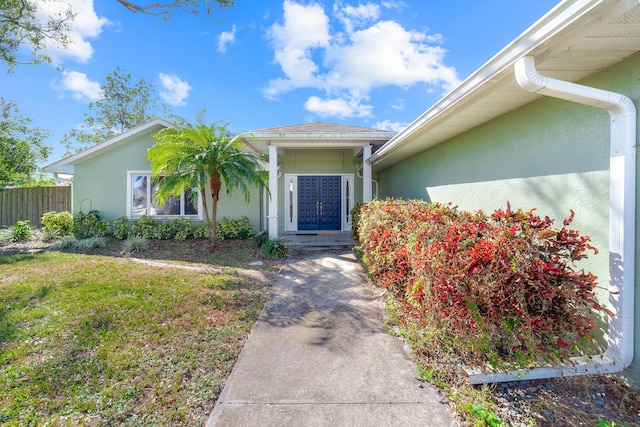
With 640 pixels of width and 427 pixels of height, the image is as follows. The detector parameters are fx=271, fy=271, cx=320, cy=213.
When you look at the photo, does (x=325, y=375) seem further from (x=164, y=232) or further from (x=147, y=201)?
(x=147, y=201)

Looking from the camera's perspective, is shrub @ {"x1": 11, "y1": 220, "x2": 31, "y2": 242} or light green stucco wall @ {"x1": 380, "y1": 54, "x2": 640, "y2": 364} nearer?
light green stucco wall @ {"x1": 380, "y1": 54, "x2": 640, "y2": 364}

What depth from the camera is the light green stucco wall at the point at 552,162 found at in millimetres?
2689

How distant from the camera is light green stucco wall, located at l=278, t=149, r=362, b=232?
11.2 metres

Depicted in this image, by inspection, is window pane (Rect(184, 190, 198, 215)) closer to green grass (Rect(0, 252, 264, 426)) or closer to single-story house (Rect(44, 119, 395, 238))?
single-story house (Rect(44, 119, 395, 238))

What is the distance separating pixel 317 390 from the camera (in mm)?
2457

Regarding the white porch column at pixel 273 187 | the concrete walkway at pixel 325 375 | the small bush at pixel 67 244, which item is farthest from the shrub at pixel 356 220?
the small bush at pixel 67 244

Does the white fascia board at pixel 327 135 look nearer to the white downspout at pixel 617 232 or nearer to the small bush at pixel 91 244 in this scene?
the white downspout at pixel 617 232

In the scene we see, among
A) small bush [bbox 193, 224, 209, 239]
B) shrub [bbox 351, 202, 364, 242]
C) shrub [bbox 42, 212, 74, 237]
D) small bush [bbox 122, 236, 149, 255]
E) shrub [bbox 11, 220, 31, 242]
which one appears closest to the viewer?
shrub [bbox 351, 202, 364, 242]

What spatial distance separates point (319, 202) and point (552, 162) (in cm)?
840

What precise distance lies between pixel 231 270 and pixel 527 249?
18.3ft

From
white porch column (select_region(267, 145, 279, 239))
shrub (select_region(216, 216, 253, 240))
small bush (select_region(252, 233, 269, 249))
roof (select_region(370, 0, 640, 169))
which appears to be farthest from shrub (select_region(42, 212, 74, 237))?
roof (select_region(370, 0, 640, 169))

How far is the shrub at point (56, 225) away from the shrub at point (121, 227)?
1294 millimetres

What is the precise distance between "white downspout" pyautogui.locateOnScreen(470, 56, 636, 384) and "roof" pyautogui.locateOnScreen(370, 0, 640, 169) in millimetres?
221

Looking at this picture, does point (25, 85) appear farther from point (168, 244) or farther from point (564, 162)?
point (564, 162)
